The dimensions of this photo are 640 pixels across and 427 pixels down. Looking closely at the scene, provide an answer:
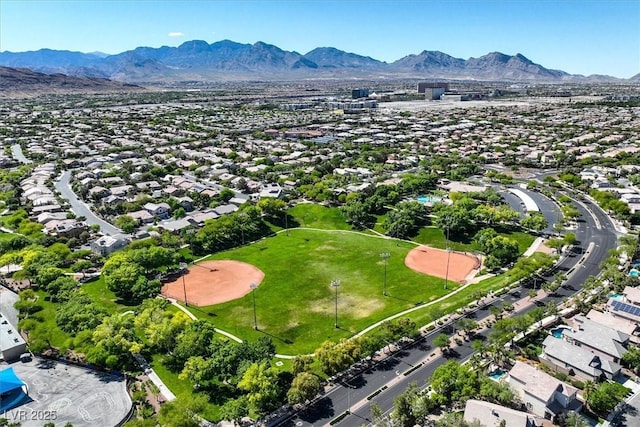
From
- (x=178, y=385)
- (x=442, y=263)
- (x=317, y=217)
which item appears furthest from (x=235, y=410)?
(x=317, y=217)

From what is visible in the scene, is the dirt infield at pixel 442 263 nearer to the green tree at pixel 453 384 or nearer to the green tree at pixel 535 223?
the green tree at pixel 535 223

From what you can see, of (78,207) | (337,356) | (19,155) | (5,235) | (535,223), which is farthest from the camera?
(19,155)

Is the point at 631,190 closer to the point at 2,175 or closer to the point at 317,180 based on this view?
the point at 317,180

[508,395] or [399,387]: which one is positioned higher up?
[508,395]

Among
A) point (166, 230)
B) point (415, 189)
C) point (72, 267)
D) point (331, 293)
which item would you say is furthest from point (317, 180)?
point (72, 267)

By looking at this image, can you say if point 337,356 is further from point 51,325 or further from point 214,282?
point 51,325

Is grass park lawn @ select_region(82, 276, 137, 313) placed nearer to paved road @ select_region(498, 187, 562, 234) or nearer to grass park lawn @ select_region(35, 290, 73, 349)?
grass park lawn @ select_region(35, 290, 73, 349)

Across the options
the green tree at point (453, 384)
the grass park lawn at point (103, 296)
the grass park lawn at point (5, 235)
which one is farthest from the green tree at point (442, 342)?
the grass park lawn at point (5, 235)
